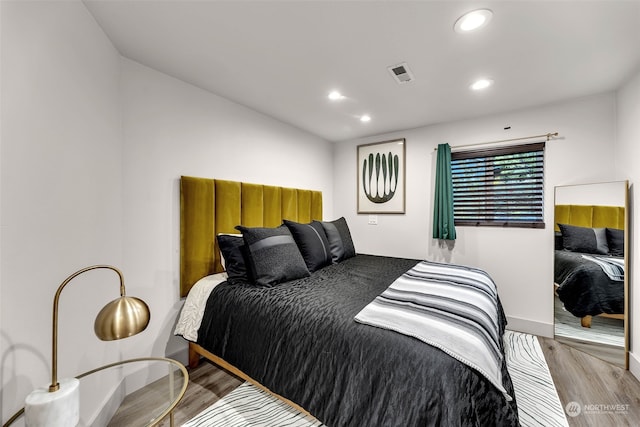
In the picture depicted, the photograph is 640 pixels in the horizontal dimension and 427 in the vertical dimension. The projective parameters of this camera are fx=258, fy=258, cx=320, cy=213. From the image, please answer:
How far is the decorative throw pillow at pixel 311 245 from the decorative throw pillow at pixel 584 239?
2343 mm

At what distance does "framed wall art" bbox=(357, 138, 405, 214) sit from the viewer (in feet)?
11.6

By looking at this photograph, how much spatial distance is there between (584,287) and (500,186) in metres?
1.20

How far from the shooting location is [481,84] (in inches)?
87.7

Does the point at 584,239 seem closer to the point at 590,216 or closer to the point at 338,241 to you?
the point at 590,216

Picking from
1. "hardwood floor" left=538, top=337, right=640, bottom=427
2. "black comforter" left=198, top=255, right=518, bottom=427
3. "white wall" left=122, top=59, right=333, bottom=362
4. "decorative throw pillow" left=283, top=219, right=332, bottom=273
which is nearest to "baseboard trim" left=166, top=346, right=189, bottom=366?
"white wall" left=122, top=59, right=333, bottom=362

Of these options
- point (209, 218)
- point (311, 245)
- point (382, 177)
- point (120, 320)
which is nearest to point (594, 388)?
point (311, 245)

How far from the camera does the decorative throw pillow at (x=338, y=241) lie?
2.84m

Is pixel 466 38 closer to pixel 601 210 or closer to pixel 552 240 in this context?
pixel 601 210

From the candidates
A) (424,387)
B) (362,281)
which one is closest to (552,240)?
(362,281)

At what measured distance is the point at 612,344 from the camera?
219 centimetres

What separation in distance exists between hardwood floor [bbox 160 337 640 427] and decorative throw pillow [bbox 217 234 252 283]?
79cm

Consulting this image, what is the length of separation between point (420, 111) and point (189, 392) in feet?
10.8

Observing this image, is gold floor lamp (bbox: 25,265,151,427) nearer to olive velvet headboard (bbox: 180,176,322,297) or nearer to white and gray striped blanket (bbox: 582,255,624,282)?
olive velvet headboard (bbox: 180,176,322,297)

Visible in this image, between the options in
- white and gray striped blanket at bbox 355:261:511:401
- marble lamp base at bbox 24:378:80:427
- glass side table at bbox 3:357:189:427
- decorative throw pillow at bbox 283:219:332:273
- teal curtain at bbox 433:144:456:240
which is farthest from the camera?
teal curtain at bbox 433:144:456:240
